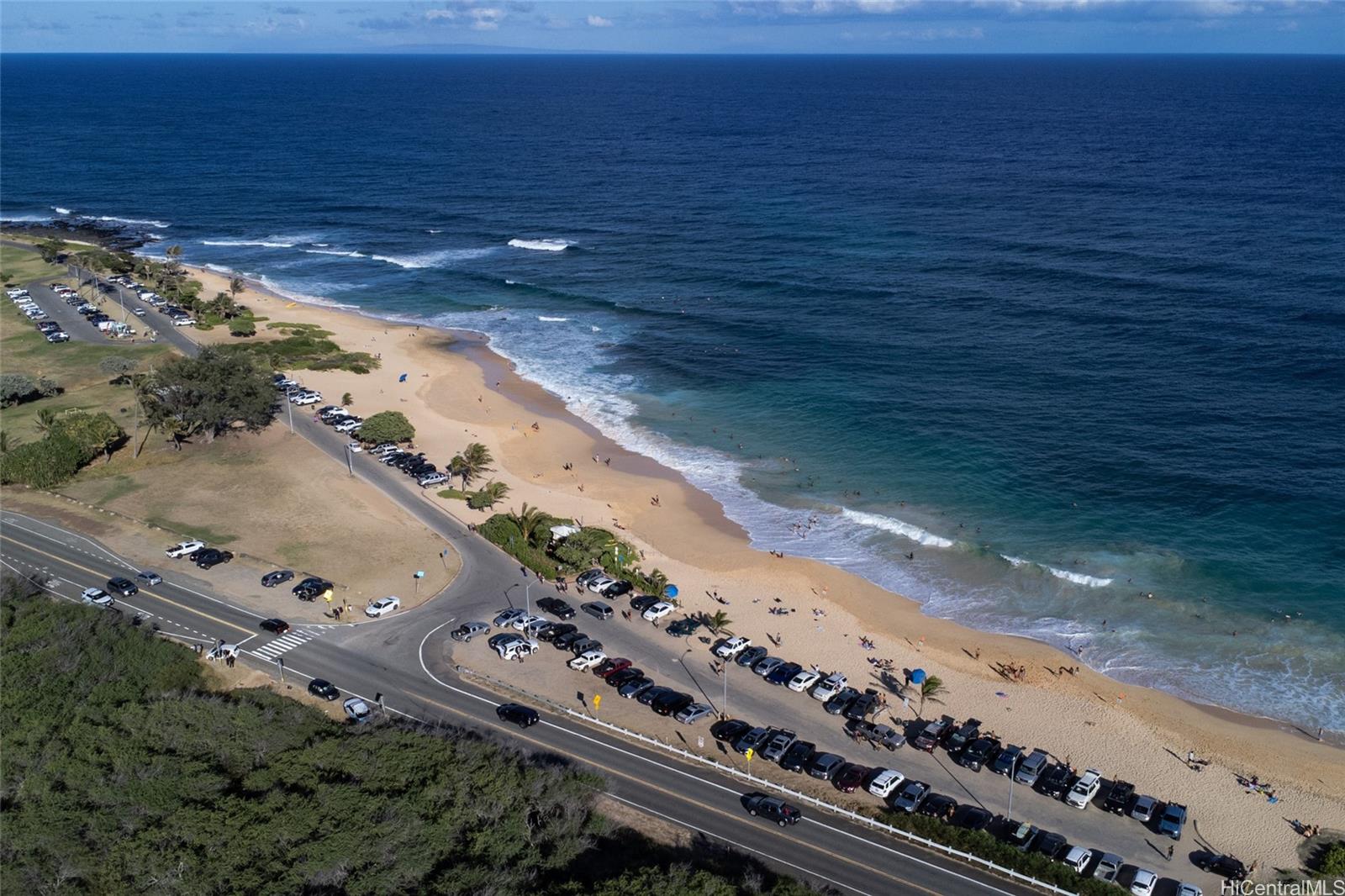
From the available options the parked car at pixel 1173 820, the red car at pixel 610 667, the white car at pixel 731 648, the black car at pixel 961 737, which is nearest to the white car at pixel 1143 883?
the parked car at pixel 1173 820

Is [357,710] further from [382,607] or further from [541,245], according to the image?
[541,245]

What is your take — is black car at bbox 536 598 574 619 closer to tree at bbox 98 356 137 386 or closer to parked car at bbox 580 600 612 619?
parked car at bbox 580 600 612 619

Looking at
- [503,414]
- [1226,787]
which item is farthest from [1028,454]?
[503,414]

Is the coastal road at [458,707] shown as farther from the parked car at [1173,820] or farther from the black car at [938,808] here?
the parked car at [1173,820]

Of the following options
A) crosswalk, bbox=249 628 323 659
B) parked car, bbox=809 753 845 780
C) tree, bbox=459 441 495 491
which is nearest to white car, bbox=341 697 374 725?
crosswalk, bbox=249 628 323 659

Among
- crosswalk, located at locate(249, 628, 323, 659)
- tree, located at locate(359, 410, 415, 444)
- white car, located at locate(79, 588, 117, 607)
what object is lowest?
crosswalk, located at locate(249, 628, 323, 659)
